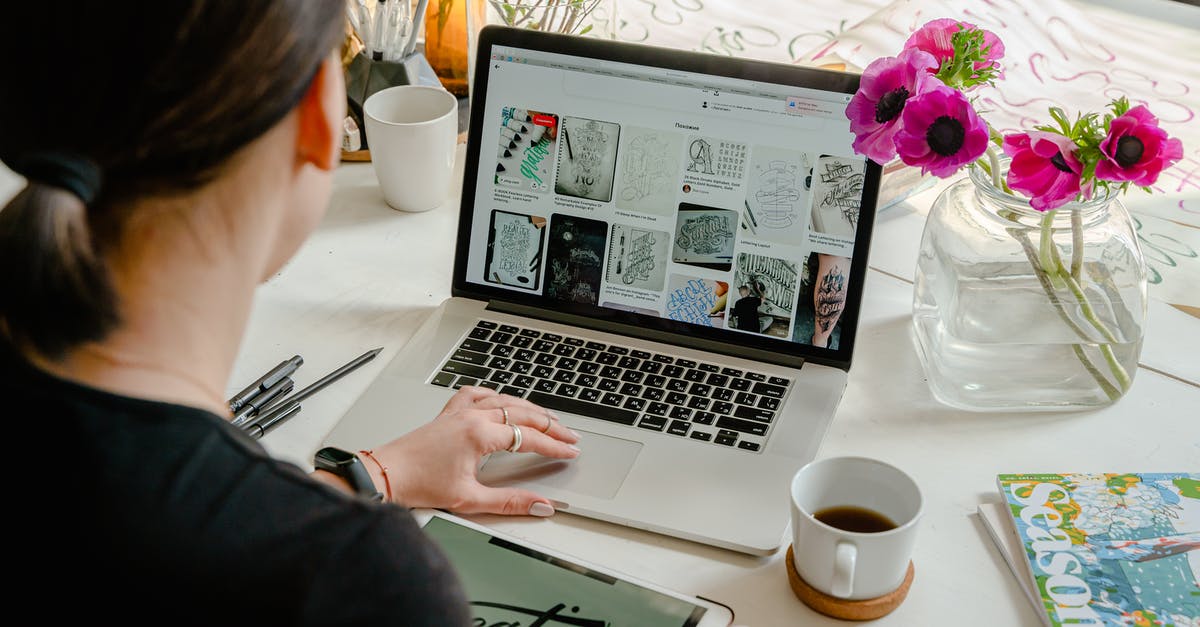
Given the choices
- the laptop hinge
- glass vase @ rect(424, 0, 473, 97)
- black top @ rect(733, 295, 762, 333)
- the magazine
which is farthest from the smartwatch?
glass vase @ rect(424, 0, 473, 97)

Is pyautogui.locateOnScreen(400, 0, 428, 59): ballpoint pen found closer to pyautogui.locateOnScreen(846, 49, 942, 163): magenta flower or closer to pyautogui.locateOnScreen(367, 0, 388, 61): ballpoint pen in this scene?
pyautogui.locateOnScreen(367, 0, 388, 61): ballpoint pen

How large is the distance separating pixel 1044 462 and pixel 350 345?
652 mm

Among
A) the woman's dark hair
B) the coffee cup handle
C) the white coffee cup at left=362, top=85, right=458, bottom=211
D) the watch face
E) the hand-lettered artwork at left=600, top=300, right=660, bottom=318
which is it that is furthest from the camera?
the white coffee cup at left=362, top=85, right=458, bottom=211

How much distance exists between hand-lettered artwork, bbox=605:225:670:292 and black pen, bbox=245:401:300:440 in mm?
325

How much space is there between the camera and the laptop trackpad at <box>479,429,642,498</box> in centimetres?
90

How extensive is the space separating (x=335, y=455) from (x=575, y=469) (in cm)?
20

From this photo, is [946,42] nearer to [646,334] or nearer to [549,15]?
[646,334]

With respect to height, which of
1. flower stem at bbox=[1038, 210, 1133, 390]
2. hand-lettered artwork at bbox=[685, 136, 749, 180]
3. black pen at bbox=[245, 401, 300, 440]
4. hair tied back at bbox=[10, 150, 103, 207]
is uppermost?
hair tied back at bbox=[10, 150, 103, 207]

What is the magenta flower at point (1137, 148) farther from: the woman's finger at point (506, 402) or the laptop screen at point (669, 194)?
the woman's finger at point (506, 402)

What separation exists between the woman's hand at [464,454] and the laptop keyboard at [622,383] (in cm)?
7

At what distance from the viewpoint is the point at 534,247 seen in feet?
3.55

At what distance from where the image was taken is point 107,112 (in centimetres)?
47

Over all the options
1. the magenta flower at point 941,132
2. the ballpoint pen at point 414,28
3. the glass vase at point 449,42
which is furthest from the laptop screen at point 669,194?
the glass vase at point 449,42

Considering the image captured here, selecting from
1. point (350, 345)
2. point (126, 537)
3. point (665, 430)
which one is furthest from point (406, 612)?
point (350, 345)
